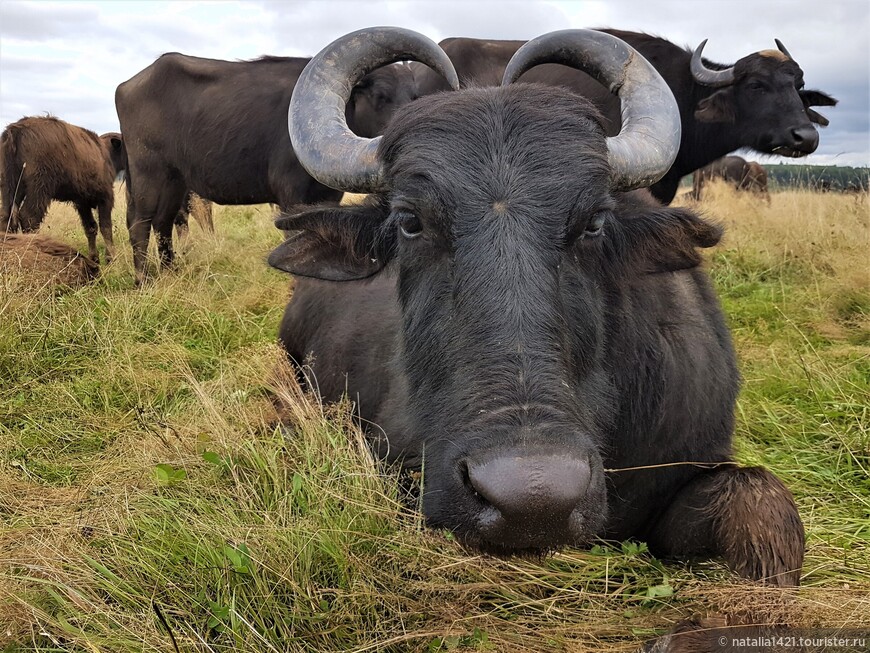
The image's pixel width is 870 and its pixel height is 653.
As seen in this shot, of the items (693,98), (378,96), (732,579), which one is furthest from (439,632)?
(693,98)

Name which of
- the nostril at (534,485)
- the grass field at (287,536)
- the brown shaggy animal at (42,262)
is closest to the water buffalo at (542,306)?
the nostril at (534,485)

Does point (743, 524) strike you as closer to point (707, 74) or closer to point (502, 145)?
point (502, 145)

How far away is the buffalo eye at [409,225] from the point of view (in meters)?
2.48

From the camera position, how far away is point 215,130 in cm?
876

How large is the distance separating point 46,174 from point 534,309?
9956 mm

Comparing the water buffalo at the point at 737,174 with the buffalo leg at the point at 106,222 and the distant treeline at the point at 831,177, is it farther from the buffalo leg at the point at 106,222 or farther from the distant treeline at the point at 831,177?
the buffalo leg at the point at 106,222

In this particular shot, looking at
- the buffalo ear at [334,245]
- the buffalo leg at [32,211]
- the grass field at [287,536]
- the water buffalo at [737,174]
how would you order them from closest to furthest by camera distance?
the grass field at [287,536], the buffalo ear at [334,245], the buffalo leg at [32,211], the water buffalo at [737,174]

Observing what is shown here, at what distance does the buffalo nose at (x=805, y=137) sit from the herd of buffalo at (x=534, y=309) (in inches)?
242

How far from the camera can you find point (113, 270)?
8492 millimetres

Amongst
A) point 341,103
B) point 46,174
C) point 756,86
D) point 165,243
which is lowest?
point 165,243

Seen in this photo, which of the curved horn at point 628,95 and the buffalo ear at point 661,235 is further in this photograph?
→ the buffalo ear at point 661,235

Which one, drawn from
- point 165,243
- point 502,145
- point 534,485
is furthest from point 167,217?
point 534,485

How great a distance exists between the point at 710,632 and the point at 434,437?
1.09 metres

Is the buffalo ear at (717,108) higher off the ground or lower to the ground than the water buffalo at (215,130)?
higher
